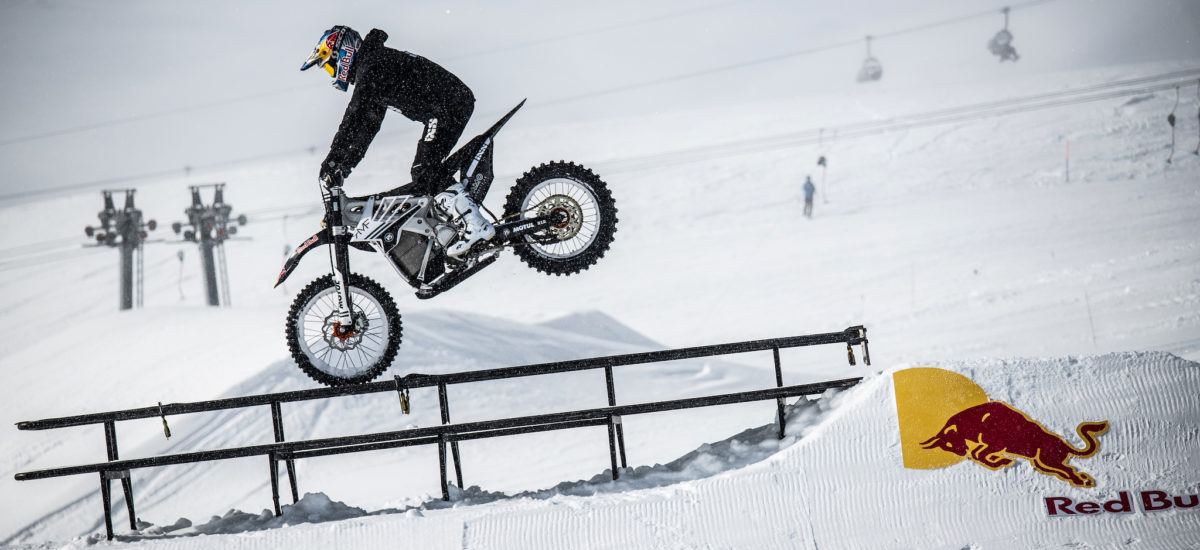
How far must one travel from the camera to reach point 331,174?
495cm

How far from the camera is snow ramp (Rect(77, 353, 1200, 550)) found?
4410 mm

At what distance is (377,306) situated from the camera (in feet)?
17.2

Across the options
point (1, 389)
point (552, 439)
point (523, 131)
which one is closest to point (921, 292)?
point (552, 439)

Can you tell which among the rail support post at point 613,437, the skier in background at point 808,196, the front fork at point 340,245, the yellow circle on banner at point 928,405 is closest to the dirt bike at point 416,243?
the front fork at point 340,245

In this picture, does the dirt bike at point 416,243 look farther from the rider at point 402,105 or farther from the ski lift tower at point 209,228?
the ski lift tower at point 209,228

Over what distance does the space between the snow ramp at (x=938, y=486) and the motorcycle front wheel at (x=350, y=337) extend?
0.97m

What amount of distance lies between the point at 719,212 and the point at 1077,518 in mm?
24419

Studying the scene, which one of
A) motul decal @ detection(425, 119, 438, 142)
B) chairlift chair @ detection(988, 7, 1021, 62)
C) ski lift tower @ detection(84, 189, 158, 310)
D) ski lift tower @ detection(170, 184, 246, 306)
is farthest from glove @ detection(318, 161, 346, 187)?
chairlift chair @ detection(988, 7, 1021, 62)

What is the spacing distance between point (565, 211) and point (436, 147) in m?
0.93

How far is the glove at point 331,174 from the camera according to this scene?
16.2 ft

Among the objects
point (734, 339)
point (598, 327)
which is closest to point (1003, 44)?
point (734, 339)

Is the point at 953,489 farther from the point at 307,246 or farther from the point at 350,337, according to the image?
the point at 307,246

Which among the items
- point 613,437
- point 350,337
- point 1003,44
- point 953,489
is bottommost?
point 953,489

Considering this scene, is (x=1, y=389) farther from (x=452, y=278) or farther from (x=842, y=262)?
(x=842, y=262)
